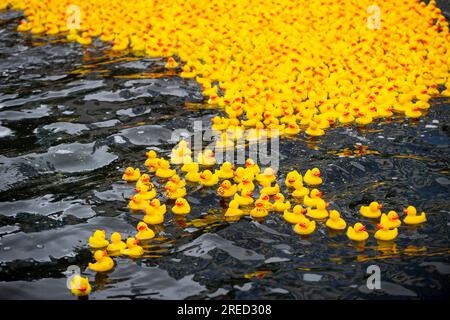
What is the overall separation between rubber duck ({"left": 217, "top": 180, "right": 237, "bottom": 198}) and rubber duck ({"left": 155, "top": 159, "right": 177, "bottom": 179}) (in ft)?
2.97

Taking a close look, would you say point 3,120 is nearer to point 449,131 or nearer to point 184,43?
point 184,43

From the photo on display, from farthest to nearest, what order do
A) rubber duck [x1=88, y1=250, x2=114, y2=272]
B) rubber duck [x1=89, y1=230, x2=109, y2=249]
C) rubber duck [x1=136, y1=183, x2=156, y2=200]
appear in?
rubber duck [x1=136, y1=183, x2=156, y2=200]
rubber duck [x1=89, y1=230, x2=109, y2=249]
rubber duck [x1=88, y1=250, x2=114, y2=272]

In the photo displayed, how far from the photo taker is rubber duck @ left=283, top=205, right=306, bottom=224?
24.4 feet

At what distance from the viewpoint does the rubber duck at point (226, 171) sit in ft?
27.8

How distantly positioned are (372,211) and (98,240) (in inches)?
133

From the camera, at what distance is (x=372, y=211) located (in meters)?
7.57

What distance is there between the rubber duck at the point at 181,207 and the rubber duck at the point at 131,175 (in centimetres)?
112

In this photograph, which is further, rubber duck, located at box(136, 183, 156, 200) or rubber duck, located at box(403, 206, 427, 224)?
rubber duck, located at box(136, 183, 156, 200)

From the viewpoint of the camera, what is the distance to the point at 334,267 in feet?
21.8

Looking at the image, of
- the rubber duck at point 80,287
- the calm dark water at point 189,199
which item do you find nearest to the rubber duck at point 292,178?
the calm dark water at point 189,199

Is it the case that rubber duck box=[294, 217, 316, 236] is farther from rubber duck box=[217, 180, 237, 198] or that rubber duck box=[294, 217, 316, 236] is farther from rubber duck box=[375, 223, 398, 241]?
rubber duck box=[217, 180, 237, 198]

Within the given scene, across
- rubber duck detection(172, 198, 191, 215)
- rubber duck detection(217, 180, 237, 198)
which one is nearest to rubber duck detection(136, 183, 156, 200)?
rubber duck detection(172, 198, 191, 215)

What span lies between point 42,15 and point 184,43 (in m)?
4.49
